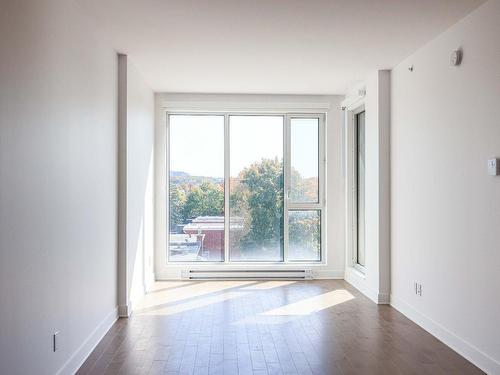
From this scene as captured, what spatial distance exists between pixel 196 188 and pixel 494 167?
4441 millimetres

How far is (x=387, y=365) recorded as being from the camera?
3.54 metres

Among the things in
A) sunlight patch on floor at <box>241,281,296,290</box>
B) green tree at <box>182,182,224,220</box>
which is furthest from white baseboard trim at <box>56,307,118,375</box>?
green tree at <box>182,182,224,220</box>

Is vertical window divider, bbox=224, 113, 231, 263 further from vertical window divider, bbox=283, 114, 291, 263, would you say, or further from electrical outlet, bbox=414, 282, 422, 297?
electrical outlet, bbox=414, 282, 422, 297

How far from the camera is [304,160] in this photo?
23.2 feet

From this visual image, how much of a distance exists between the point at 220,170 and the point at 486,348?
4.37 metres

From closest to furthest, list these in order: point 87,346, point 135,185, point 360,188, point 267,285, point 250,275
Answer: point 87,346, point 135,185, point 267,285, point 360,188, point 250,275

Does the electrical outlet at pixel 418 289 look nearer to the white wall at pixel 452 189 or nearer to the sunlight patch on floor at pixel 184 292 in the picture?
the white wall at pixel 452 189

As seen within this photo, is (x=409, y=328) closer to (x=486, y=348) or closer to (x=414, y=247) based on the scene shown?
(x=414, y=247)

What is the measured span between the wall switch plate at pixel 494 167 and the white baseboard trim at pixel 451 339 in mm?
1226

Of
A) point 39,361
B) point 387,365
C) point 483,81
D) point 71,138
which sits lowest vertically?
point 387,365

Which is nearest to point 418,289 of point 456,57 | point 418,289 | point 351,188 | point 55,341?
point 418,289

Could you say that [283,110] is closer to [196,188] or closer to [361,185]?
[361,185]

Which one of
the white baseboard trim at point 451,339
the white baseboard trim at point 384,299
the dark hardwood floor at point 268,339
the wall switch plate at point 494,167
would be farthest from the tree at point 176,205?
the wall switch plate at point 494,167

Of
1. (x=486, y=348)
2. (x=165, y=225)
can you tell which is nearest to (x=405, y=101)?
(x=486, y=348)
